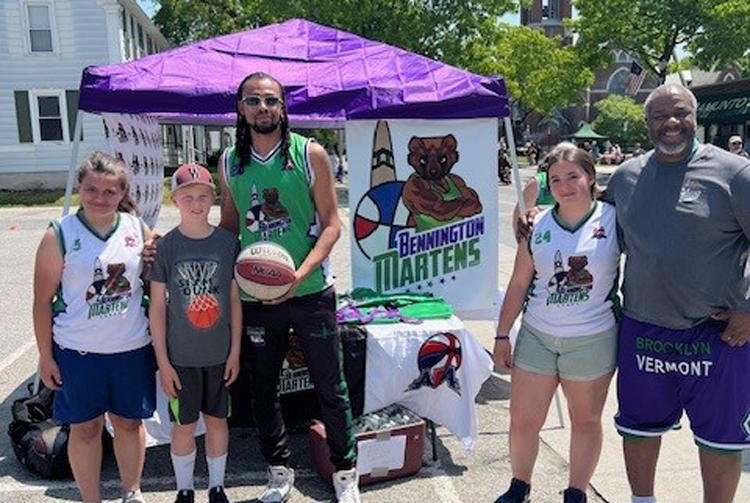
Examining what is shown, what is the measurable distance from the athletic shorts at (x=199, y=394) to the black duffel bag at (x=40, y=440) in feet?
3.08

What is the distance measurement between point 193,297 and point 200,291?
1.6 inches

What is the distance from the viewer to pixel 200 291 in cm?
317

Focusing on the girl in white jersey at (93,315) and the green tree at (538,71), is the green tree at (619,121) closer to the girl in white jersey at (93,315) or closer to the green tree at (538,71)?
the green tree at (538,71)

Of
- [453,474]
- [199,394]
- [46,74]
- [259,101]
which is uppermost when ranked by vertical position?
[46,74]

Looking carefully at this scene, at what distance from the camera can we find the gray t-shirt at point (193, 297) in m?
3.15

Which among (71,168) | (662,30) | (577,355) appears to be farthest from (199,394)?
(662,30)

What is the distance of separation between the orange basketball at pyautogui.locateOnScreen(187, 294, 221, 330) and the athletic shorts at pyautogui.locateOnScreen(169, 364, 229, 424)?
0.21 m

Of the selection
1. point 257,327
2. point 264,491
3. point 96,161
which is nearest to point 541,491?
point 264,491

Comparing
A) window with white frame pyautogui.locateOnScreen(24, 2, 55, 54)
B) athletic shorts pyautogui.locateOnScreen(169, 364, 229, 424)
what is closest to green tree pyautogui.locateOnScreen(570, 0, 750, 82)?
window with white frame pyautogui.locateOnScreen(24, 2, 55, 54)

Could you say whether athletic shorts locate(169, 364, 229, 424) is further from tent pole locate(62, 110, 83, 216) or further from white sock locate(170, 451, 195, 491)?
tent pole locate(62, 110, 83, 216)

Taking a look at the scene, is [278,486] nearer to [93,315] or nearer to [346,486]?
[346,486]

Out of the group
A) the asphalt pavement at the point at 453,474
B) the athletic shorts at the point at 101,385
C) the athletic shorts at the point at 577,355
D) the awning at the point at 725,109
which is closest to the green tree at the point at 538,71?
the awning at the point at 725,109

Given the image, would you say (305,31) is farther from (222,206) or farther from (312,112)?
(222,206)

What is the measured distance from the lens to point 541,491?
3766 millimetres
